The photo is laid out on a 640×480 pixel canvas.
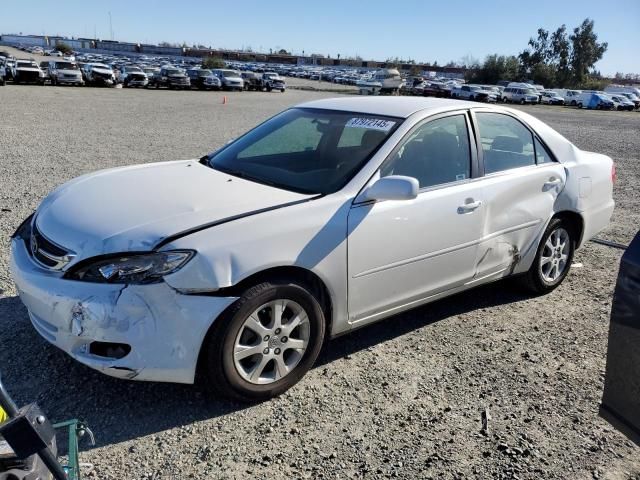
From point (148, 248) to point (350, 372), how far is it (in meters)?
1.53

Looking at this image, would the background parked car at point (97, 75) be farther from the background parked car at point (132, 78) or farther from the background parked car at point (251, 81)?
the background parked car at point (251, 81)

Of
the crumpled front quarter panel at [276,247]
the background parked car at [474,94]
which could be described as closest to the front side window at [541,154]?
the crumpled front quarter panel at [276,247]

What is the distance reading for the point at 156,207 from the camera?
3.06 metres

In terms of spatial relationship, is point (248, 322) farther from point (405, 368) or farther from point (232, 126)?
point (232, 126)

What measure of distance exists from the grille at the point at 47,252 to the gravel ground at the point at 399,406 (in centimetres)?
74

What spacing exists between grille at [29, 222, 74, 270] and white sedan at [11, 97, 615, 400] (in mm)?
12

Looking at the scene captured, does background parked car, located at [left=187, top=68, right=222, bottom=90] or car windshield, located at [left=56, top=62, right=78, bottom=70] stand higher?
car windshield, located at [left=56, top=62, right=78, bottom=70]

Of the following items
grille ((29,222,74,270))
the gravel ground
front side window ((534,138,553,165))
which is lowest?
the gravel ground

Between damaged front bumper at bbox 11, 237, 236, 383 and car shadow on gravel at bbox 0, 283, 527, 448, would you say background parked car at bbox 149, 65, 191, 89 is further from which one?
damaged front bumper at bbox 11, 237, 236, 383

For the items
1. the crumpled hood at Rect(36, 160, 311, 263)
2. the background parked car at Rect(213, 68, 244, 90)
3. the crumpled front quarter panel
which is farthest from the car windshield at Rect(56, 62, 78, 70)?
the crumpled front quarter panel

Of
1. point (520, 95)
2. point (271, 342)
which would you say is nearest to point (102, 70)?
point (520, 95)

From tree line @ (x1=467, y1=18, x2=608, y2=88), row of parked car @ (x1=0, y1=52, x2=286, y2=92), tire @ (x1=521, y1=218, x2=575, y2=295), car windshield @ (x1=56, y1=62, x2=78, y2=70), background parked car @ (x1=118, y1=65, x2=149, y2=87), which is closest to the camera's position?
tire @ (x1=521, y1=218, x2=575, y2=295)

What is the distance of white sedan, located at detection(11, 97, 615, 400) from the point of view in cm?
271

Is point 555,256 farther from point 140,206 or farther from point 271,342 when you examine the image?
point 140,206
